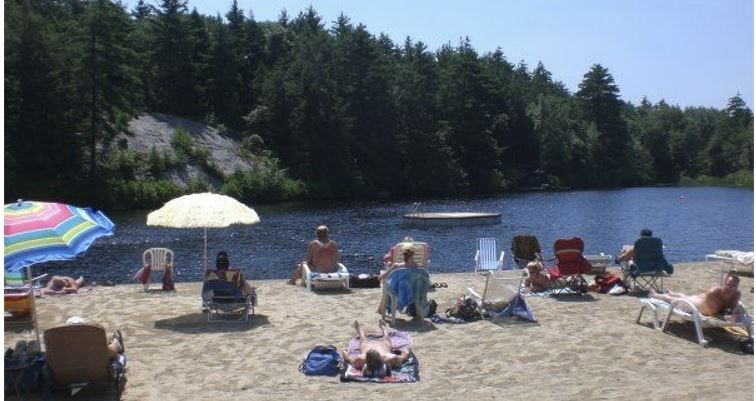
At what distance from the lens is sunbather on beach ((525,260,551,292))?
1365 cm

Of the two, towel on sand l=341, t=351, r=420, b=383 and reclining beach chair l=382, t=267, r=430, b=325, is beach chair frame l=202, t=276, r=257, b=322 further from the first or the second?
towel on sand l=341, t=351, r=420, b=383

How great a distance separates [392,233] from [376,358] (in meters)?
31.3

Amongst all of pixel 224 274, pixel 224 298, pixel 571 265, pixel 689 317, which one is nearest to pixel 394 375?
pixel 224 298

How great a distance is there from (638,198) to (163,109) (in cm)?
4310

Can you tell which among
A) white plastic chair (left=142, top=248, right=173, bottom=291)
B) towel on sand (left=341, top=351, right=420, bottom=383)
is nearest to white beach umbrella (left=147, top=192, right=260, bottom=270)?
white plastic chair (left=142, top=248, right=173, bottom=291)

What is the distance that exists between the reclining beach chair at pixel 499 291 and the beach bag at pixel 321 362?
322 cm

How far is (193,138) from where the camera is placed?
65.6 m

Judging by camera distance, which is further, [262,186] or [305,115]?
[305,115]

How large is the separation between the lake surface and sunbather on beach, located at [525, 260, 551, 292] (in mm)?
11610

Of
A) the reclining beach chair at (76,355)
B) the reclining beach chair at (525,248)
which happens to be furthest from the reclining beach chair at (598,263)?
the reclining beach chair at (76,355)

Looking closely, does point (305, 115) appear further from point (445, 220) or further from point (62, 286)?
point (62, 286)

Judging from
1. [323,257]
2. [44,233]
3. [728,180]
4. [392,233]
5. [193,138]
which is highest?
[193,138]

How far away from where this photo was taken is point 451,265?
2686cm

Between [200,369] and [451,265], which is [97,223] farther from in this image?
[451,265]
